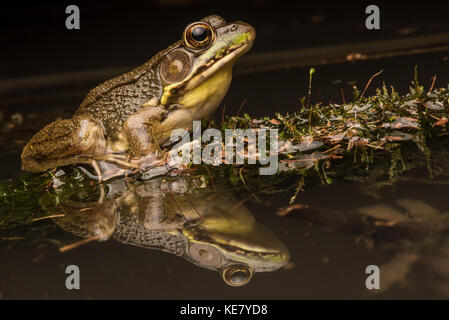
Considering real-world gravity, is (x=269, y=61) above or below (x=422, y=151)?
above

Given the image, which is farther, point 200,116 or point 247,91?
point 247,91

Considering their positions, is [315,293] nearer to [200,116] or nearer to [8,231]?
[8,231]

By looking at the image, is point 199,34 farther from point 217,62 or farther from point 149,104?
point 149,104

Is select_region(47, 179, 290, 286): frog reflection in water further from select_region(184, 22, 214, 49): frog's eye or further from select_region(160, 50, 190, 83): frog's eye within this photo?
select_region(184, 22, 214, 49): frog's eye

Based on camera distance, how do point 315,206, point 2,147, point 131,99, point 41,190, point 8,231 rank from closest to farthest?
point 315,206
point 8,231
point 41,190
point 131,99
point 2,147

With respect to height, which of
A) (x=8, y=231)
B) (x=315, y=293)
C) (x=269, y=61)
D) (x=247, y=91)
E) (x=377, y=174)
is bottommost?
(x=315, y=293)

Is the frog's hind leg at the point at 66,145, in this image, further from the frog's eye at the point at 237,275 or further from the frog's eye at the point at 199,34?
the frog's eye at the point at 237,275

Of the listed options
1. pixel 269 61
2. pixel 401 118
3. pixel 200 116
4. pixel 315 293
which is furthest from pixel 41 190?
pixel 269 61

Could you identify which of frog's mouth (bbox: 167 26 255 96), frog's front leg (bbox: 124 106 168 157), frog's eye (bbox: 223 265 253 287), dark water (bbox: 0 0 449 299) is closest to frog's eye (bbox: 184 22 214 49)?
frog's mouth (bbox: 167 26 255 96)

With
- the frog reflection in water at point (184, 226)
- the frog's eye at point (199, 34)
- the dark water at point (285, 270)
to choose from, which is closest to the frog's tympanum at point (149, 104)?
the frog's eye at point (199, 34)

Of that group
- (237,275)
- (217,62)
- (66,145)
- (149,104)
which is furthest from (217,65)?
(237,275)
